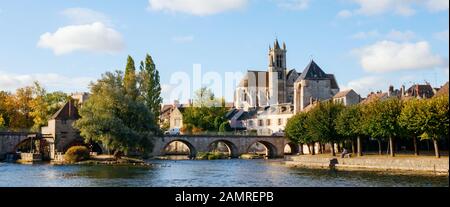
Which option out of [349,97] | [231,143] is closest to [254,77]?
[349,97]

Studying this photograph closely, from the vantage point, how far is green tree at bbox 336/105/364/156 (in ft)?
219

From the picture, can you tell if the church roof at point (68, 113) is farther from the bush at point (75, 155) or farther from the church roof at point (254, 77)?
the church roof at point (254, 77)

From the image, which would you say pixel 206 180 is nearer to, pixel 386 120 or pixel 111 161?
pixel 386 120

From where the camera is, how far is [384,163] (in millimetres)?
56500

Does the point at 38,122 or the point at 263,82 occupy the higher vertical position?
the point at 263,82

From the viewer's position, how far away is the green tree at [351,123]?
66.8 metres

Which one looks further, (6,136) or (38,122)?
(38,122)

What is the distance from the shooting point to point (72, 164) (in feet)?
217

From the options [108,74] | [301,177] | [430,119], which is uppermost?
[108,74]

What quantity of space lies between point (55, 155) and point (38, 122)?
1701 cm

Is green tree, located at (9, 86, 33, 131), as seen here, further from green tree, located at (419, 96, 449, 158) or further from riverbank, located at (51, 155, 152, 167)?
green tree, located at (419, 96, 449, 158)
